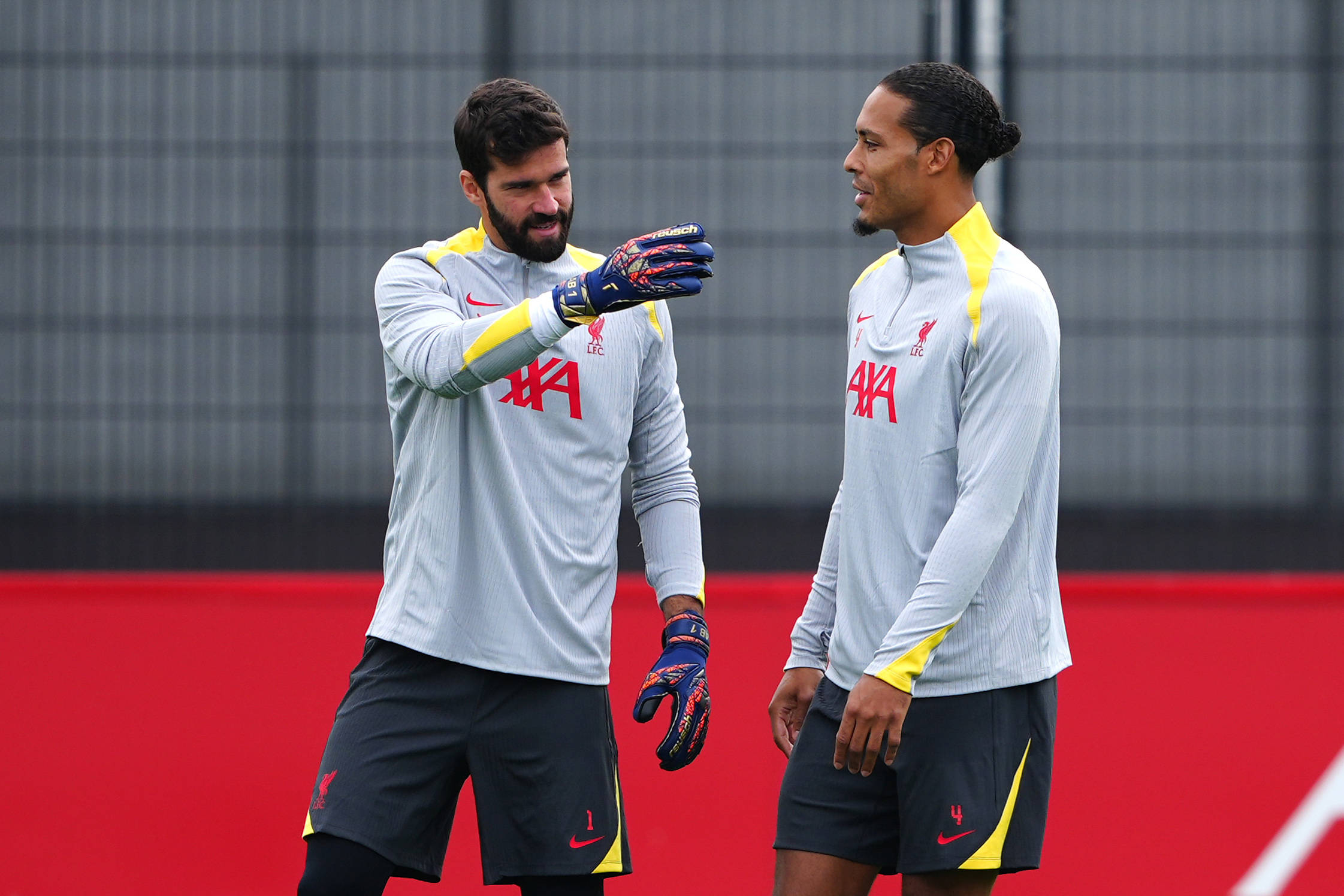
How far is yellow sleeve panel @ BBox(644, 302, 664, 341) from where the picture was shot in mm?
2881

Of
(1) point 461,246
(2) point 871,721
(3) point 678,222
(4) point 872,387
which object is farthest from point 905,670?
(3) point 678,222

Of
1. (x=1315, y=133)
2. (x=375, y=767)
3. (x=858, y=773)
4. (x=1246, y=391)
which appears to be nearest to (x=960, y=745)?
(x=858, y=773)

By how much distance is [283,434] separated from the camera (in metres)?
4.95

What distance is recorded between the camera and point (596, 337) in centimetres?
279

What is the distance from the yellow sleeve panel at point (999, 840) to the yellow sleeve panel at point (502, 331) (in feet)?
3.55

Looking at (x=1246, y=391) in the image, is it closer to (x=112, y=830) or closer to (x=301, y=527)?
(x=301, y=527)

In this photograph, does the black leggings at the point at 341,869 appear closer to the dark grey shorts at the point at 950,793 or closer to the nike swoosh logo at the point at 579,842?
the nike swoosh logo at the point at 579,842

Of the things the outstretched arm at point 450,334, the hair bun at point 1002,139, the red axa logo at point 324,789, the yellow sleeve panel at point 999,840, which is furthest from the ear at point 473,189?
the yellow sleeve panel at point 999,840

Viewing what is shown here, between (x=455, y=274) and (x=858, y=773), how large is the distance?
114cm

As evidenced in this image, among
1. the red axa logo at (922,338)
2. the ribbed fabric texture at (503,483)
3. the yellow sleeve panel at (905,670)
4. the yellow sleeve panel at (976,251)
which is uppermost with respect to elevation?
the yellow sleeve panel at (976,251)

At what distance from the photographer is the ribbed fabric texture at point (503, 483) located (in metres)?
2.70

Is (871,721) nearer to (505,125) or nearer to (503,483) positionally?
(503,483)

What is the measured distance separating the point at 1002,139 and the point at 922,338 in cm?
38

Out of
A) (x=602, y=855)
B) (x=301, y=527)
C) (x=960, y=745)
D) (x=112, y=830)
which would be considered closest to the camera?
(x=960, y=745)
